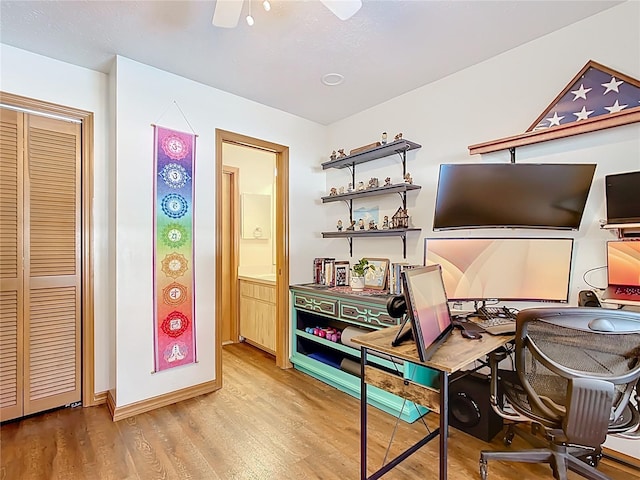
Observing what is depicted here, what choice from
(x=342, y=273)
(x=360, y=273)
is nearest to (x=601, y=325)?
(x=360, y=273)

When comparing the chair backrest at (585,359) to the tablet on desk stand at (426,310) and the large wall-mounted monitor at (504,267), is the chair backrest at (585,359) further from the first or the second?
the large wall-mounted monitor at (504,267)

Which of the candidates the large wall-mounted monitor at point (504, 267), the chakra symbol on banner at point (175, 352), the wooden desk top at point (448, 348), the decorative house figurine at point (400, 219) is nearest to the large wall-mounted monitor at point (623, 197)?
the large wall-mounted monitor at point (504, 267)

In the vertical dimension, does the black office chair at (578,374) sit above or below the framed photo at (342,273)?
below

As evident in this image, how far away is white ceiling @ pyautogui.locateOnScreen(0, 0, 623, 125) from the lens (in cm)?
195

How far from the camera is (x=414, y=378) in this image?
2438 mm

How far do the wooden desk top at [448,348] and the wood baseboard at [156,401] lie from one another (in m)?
1.79

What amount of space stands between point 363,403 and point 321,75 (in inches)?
95.6

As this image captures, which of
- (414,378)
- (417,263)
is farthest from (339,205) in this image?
(414,378)

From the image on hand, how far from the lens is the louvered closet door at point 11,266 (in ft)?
7.68

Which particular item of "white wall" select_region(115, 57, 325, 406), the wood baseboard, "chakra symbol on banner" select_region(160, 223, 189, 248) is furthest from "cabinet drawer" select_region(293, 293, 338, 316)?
"chakra symbol on banner" select_region(160, 223, 189, 248)

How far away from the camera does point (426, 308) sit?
156 cm

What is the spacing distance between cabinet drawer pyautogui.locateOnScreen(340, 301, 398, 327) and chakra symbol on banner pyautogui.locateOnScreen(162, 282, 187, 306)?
4.42 feet

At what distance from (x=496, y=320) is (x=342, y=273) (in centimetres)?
162

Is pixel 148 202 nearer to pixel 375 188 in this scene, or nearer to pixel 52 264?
pixel 52 264
